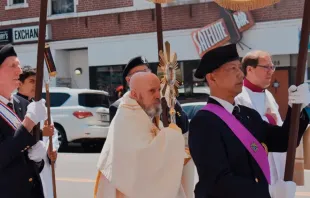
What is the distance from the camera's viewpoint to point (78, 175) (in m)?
9.45

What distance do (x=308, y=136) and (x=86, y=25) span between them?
15.2m

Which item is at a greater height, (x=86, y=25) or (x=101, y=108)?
(x=86, y=25)

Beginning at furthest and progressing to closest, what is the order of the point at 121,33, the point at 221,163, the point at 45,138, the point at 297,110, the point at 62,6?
the point at 62,6, the point at 121,33, the point at 45,138, the point at 297,110, the point at 221,163

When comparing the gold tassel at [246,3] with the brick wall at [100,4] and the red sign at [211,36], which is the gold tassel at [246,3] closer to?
the red sign at [211,36]

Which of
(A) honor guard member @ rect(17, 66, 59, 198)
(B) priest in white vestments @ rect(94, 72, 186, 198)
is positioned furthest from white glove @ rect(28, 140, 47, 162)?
(A) honor guard member @ rect(17, 66, 59, 198)

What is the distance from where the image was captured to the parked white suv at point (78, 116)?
42.3ft

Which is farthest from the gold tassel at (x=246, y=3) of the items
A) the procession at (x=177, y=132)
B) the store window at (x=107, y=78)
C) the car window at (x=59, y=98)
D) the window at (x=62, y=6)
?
the window at (x=62, y=6)

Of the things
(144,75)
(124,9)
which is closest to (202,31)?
(124,9)

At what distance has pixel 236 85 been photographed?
115 inches

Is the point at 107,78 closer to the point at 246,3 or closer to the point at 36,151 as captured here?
the point at 246,3

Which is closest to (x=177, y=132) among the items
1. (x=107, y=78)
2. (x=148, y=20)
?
(x=148, y=20)

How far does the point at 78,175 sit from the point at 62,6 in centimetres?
1116

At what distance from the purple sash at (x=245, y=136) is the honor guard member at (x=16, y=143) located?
1.12 m

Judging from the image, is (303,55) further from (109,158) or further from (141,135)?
(109,158)
